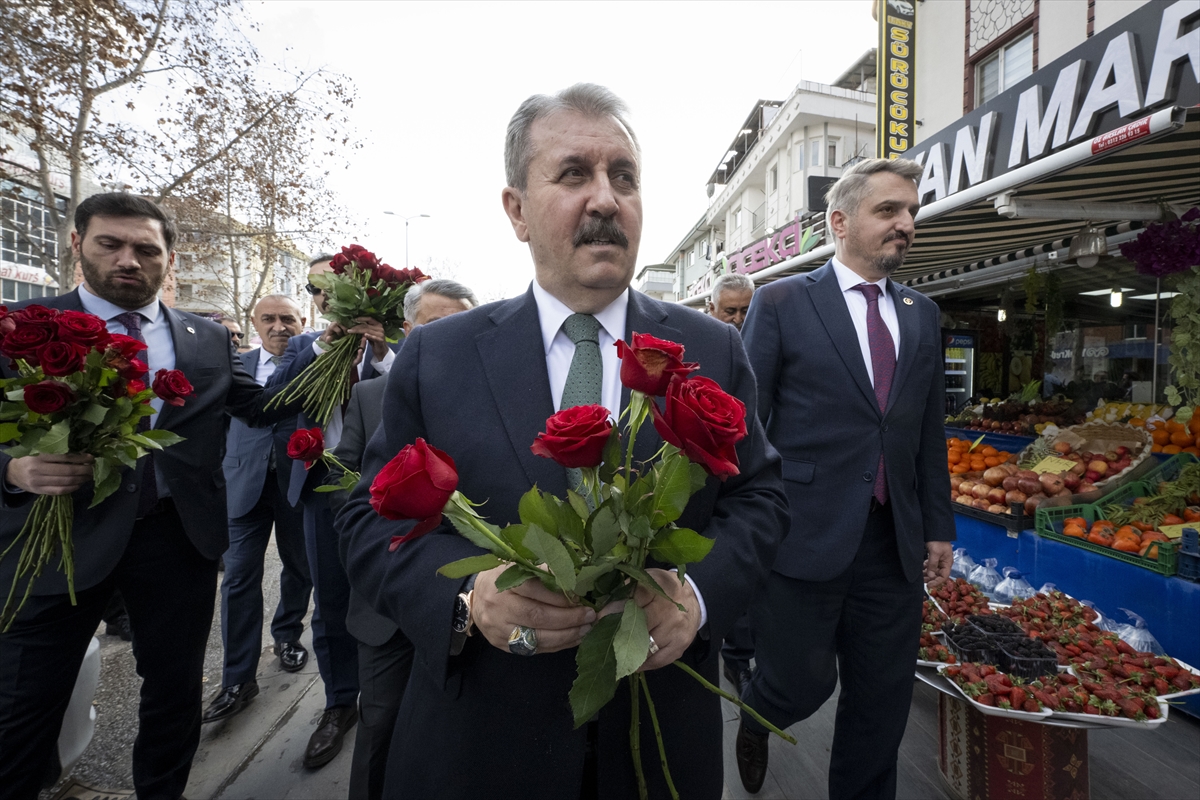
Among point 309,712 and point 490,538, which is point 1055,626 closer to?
point 490,538

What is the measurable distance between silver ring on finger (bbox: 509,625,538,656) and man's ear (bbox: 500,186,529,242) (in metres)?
0.85

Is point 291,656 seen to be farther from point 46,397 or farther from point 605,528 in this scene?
point 605,528

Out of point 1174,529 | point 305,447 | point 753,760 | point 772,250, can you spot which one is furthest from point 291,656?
point 772,250

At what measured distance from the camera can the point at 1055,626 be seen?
272 cm

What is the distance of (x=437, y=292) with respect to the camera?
2.87 meters

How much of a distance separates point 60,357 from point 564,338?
4.69 ft

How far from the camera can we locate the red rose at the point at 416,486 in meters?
0.71

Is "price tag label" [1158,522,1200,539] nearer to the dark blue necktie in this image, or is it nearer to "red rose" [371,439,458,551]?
"red rose" [371,439,458,551]

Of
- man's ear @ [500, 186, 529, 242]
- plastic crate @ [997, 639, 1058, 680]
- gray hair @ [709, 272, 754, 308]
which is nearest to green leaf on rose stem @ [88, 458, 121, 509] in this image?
man's ear @ [500, 186, 529, 242]

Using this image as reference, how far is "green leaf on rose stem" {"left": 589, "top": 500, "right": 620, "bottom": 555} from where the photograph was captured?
76 cm

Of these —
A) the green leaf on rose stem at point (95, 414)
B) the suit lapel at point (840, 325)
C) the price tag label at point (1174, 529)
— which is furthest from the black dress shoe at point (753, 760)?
the price tag label at point (1174, 529)

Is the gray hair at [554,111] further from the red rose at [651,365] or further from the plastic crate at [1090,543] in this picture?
the plastic crate at [1090,543]

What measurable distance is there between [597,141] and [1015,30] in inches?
437

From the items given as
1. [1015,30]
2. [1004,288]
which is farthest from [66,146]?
[1015,30]
